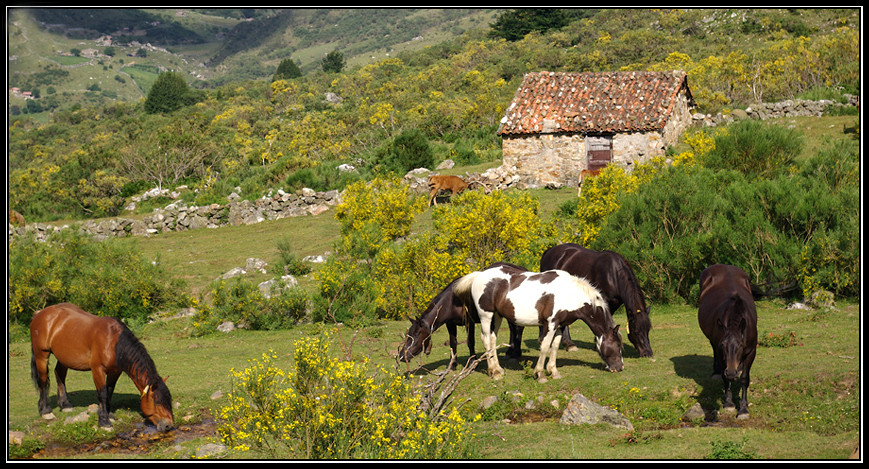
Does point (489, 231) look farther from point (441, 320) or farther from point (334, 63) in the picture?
point (334, 63)

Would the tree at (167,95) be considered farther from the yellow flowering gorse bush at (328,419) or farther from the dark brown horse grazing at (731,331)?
the yellow flowering gorse bush at (328,419)

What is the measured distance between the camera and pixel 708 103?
41.8 meters

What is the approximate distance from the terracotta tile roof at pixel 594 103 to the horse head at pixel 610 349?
21.0 m

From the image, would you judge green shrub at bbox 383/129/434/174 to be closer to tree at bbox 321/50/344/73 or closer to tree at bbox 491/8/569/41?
tree at bbox 491/8/569/41

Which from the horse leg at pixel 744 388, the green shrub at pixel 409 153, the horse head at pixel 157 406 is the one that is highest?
the horse leg at pixel 744 388

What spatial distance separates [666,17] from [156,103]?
58415 mm

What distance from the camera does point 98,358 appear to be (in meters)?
12.0

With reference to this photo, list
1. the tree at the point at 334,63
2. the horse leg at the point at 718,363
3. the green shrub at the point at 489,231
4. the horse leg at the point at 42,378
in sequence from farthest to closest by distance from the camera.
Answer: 1. the tree at the point at 334,63
2. the green shrub at the point at 489,231
3. the horse leg at the point at 42,378
4. the horse leg at the point at 718,363

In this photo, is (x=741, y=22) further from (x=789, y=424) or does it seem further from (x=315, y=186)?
(x=789, y=424)

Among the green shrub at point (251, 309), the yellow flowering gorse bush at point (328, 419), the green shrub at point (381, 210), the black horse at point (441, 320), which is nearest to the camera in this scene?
the yellow flowering gorse bush at point (328, 419)

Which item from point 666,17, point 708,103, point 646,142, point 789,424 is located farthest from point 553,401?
point 666,17

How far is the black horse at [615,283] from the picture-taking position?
13625 mm

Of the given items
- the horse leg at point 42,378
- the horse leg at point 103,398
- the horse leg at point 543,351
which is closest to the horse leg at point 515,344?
the horse leg at point 543,351

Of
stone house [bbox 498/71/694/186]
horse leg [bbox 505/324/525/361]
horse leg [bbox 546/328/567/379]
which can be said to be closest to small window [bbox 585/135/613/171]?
stone house [bbox 498/71/694/186]
